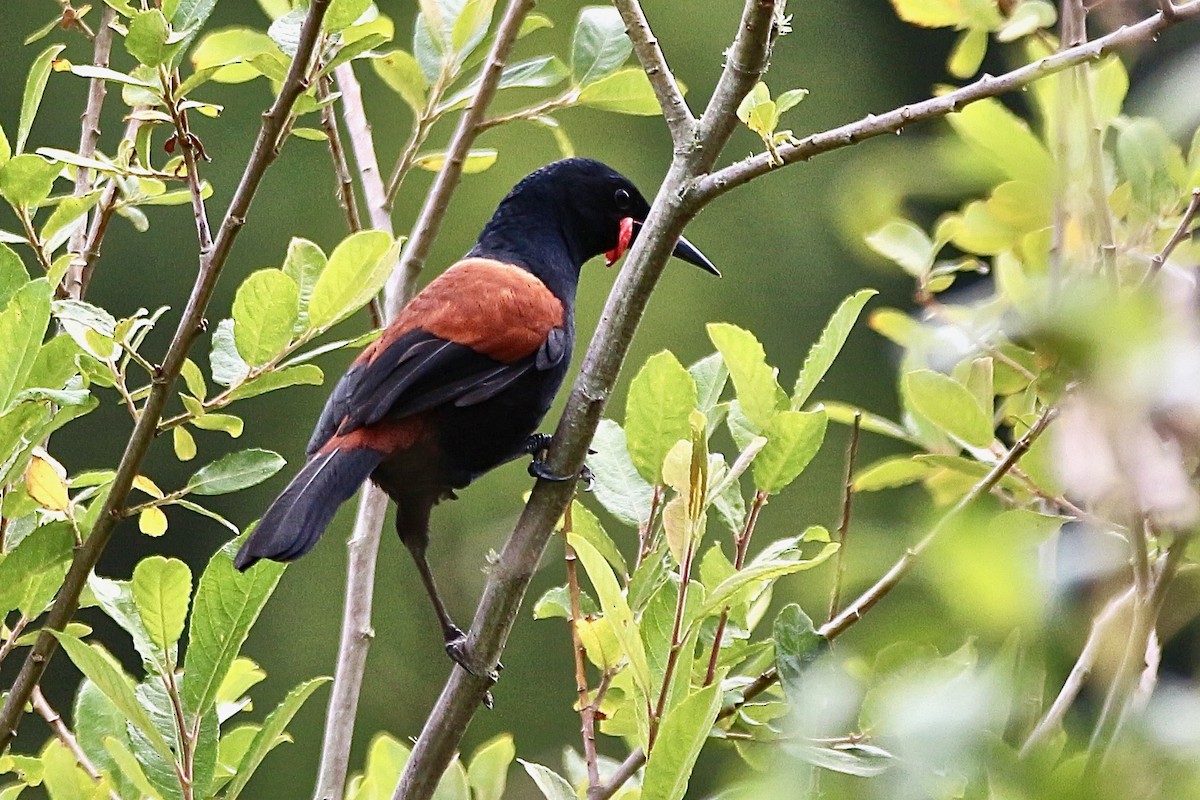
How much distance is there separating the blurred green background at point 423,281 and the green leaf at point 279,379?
3160mm

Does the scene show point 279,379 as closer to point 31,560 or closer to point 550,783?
point 31,560

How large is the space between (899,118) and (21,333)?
0.80 m

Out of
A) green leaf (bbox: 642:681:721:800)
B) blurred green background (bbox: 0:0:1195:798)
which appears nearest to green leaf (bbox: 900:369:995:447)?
green leaf (bbox: 642:681:721:800)

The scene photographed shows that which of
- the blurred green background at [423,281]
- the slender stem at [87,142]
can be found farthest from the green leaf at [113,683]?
the blurred green background at [423,281]

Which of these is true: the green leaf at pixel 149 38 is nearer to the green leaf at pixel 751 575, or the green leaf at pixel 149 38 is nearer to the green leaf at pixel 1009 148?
the green leaf at pixel 751 575

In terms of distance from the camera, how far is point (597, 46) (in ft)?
5.60

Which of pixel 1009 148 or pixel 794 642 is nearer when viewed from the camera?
pixel 1009 148

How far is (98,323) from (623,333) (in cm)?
49

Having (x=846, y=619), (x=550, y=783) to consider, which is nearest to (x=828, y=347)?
(x=846, y=619)

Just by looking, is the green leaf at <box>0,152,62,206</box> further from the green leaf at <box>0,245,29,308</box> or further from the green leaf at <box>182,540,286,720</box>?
the green leaf at <box>182,540,286,720</box>

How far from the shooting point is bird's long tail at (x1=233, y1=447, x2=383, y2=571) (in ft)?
4.37

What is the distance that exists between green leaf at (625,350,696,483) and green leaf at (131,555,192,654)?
1.46ft

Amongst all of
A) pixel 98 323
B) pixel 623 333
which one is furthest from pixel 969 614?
pixel 98 323

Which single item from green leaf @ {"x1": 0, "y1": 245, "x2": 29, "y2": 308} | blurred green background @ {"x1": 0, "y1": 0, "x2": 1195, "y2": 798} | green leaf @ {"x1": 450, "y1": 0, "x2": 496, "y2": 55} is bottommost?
blurred green background @ {"x1": 0, "y1": 0, "x2": 1195, "y2": 798}
